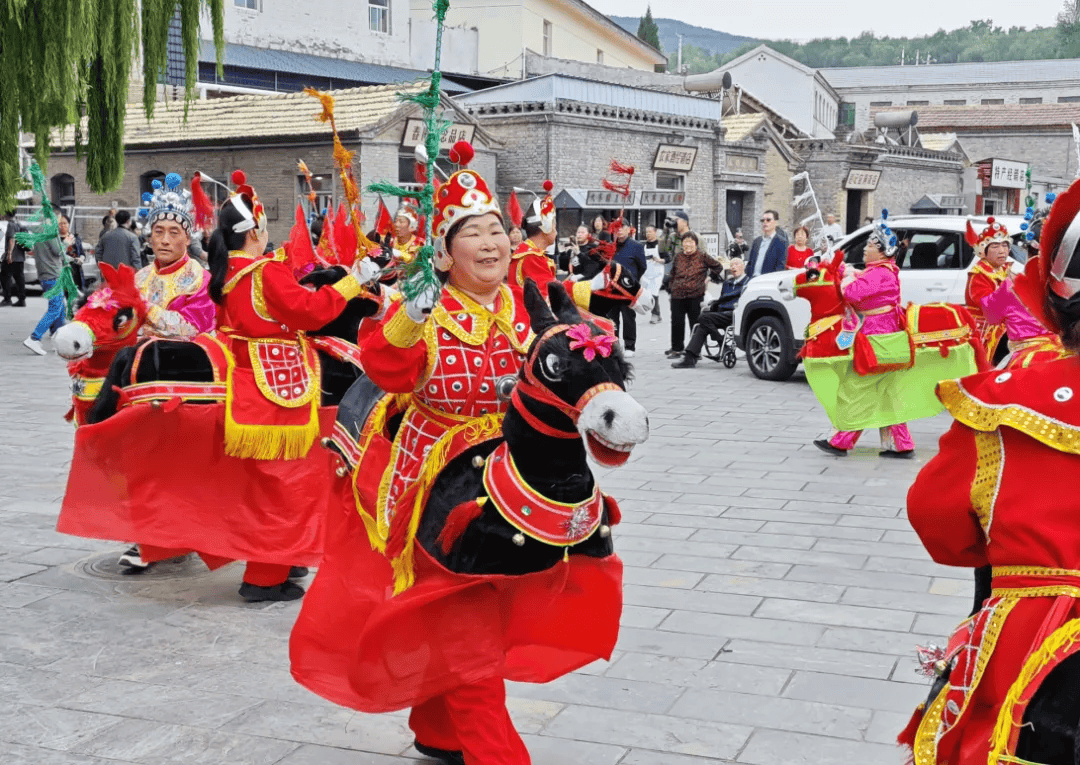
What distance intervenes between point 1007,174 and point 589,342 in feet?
120

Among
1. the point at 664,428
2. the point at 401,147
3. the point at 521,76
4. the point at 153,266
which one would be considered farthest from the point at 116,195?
the point at 153,266

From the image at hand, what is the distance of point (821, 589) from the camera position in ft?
18.9

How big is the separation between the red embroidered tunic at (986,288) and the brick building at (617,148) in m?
15.0

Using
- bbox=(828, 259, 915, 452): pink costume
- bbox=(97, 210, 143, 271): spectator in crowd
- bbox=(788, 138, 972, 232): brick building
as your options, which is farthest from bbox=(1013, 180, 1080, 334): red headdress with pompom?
bbox=(788, 138, 972, 232): brick building

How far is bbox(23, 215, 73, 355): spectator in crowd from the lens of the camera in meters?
14.9

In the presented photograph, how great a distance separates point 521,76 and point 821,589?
111ft

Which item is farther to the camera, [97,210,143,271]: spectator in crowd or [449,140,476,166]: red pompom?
[97,210,143,271]: spectator in crowd

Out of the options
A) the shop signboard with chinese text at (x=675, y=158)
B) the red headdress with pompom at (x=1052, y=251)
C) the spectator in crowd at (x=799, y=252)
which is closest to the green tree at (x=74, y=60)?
the spectator in crowd at (x=799, y=252)

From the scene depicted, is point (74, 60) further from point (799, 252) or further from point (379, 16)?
point (379, 16)

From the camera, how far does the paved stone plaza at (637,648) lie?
13.3 feet

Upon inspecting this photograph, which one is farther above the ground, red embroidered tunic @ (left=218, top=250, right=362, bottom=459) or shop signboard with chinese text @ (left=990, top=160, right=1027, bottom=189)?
shop signboard with chinese text @ (left=990, top=160, right=1027, bottom=189)

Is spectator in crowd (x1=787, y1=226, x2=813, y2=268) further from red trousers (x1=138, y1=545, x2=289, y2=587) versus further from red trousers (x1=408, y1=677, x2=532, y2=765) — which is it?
red trousers (x1=408, y1=677, x2=532, y2=765)

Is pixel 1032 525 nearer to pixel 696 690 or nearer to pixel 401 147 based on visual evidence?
pixel 696 690

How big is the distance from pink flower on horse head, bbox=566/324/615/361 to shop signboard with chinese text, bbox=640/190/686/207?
2490cm
